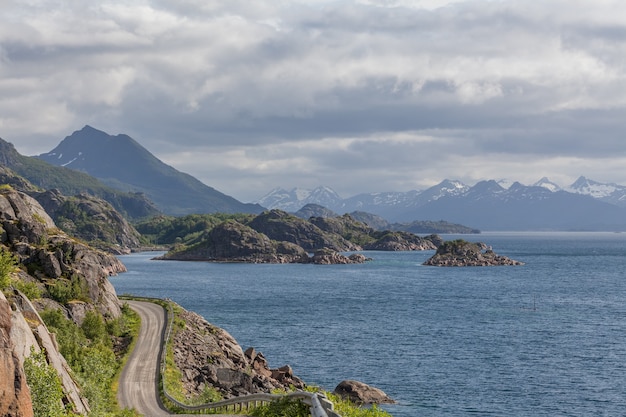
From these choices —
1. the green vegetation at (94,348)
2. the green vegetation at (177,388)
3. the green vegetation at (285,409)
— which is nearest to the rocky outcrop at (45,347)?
the green vegetation at (94,348)

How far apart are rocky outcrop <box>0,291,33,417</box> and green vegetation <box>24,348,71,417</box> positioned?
17.0 feet

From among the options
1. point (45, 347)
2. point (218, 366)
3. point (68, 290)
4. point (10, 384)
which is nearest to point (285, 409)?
point (45, 347)

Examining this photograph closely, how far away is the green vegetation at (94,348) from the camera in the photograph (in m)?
47.5

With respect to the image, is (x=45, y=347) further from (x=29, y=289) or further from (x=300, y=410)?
(x=29, y=289)

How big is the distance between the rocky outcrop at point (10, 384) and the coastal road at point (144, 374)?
676 inches

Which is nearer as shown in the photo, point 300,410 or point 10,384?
point 10,384

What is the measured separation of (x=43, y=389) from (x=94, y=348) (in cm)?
4313

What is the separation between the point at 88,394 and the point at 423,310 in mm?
101021

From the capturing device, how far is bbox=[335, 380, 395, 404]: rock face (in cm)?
6612

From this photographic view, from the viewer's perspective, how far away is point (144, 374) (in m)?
58.6

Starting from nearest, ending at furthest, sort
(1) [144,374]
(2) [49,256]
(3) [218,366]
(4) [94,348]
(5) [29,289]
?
(1) [144,374] < (4) [94,348] < (5) [29,289] < (3) [218,366] < (2) [49,256]

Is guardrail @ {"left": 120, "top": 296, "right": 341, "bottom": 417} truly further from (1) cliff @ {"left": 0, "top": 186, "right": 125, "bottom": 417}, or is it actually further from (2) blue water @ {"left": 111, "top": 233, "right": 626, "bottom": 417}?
(2) blue water @ {"left": 111, "top": 233, "right": 626, "bottom": 417}

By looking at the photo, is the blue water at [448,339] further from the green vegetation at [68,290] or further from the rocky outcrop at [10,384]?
the rocky outcrop at [10,384]

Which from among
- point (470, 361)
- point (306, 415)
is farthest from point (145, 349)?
point (306, 415)
